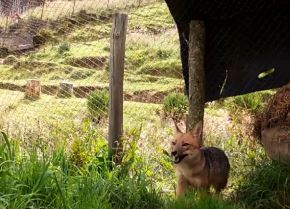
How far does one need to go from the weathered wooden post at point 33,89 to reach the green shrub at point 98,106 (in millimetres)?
2268

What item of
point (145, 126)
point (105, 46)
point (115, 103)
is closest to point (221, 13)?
point (115, 103)

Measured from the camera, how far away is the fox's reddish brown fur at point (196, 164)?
193 inches

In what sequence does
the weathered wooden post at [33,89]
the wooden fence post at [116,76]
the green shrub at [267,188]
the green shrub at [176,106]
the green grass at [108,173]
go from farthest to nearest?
1. the weathered wooden post at [33,89]
2. the green shrub at [176,106]
3. the wooden fence post at [116,76]
4. the green shrub at [267,188]
5. the green grass at [108,173]

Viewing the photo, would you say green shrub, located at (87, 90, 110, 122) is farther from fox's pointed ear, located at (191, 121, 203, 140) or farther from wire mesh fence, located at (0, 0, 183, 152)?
fox's pointed ear, located at (191, 121, 203, 140)

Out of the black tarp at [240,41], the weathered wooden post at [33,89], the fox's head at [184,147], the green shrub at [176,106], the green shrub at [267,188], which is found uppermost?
the black tarp at [240,41]

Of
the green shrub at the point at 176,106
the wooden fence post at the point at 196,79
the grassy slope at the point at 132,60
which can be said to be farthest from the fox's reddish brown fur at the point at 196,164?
the grassy slope at the point at 132,60

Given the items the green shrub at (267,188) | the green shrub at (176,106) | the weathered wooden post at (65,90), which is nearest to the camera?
the green shrub at (267,188)

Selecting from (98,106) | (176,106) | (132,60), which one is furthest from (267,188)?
(132,60)

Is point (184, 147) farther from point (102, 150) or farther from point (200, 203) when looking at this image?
point (102, 150)

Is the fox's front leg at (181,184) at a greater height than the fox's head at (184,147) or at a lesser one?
lesser

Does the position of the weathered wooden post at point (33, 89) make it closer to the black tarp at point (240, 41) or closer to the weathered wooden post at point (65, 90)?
the weathered wooden post at point (65, 90)

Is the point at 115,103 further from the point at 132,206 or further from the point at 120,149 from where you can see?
the point at 132,206

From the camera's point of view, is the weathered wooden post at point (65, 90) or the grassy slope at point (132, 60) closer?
the weathered wooden post at point (65, 90)

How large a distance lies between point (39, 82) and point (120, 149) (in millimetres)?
6773
